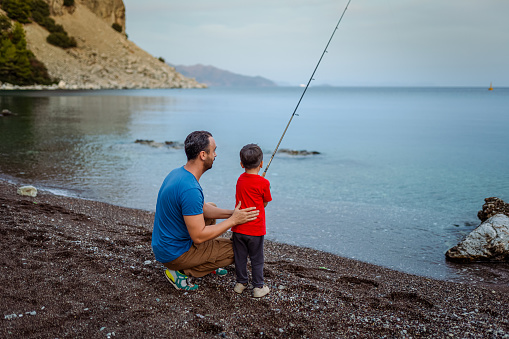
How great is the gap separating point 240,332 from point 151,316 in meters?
0.81

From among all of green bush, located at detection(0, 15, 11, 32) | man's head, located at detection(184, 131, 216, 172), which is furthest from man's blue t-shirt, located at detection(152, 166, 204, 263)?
A: green bush, located at detection(0, 15, 11, 32)

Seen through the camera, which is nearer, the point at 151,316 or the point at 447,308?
the point at 151,316

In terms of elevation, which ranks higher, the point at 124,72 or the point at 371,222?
the point at 124,72

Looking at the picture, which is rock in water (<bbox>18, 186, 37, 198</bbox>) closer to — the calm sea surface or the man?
the calm sea surface

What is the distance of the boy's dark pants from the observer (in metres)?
3.92

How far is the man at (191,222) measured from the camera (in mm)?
3721

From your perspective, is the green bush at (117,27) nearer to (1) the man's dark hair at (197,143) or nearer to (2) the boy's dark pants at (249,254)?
(1) the man's dark hair at (197,143)

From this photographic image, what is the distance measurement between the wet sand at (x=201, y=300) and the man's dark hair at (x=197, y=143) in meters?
1.45

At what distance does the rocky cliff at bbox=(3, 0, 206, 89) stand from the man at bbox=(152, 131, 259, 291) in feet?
257

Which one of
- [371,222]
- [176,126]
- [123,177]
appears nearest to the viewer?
[371,222]

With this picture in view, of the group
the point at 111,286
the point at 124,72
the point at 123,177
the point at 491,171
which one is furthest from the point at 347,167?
the point at 124,72

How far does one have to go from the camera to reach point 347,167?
16.5 metres

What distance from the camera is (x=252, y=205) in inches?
152

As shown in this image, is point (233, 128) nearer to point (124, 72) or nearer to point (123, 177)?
point (123, 177)
